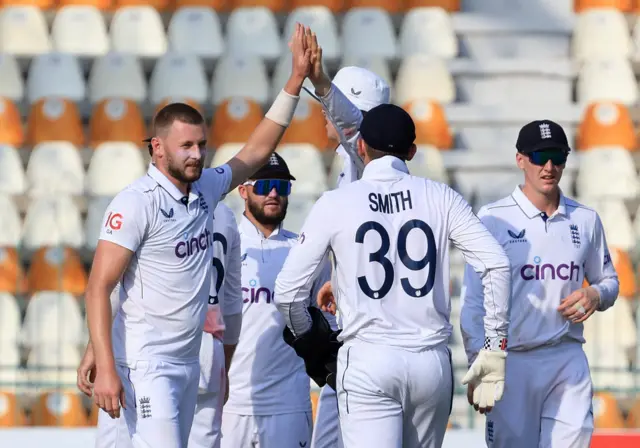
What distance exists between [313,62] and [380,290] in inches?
41.3

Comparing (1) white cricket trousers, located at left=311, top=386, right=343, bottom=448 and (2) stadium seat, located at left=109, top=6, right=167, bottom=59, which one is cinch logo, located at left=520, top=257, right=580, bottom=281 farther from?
(2) stadium seat, located at left=109, top=6, right=167, bottom=59

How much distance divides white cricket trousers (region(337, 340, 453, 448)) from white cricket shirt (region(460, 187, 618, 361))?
0.93 metres

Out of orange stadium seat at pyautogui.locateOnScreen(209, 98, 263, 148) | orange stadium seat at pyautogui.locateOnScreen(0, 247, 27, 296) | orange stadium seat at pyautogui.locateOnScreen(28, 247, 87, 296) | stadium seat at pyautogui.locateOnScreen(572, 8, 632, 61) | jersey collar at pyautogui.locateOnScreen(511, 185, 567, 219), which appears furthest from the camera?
stadium seat at pyautogui.locateOnScreen(572, 8, 632, 61)

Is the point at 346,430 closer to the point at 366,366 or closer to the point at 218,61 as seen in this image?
the point at 366,366

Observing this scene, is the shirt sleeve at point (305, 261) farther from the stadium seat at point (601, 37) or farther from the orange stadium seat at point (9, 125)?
the stadium seat at point (601, 37)

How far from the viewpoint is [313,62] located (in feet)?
18.1

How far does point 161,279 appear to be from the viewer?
5.29 metres

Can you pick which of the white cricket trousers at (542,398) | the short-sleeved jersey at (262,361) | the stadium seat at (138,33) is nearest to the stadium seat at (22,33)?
the stadium seat at (138,33)

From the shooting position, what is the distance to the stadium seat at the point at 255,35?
12.4 m

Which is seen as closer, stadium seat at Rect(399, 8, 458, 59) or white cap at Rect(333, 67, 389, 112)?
white cap at Rect(333, 67, 389, 112)

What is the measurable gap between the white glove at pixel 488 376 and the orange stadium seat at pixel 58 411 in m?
4.88

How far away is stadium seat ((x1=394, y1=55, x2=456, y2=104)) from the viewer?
39.6 ft

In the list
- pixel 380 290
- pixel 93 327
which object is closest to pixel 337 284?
pixel 380 290

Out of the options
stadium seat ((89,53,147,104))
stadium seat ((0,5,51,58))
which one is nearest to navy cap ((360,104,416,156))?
stadium seat ((89,53,147,104))
